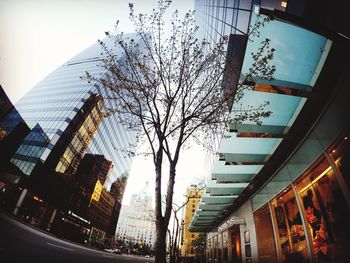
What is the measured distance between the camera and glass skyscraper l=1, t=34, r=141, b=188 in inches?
1708

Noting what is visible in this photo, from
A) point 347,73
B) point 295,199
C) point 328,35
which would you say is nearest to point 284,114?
point 347,73

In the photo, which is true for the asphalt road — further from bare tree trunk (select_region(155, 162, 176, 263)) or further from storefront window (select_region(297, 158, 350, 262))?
storefront window (select_region(297, 158, 350, 262))

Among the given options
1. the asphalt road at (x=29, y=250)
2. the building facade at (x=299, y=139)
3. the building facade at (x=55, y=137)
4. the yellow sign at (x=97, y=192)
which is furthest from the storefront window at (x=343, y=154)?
the yellow sign at (x=97, y=192)

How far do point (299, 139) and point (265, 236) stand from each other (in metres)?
7.00

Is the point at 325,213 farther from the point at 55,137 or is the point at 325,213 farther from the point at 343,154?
the point at 55,137

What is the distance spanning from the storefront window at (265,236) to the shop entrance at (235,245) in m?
4.57

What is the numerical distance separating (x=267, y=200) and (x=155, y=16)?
445 inches

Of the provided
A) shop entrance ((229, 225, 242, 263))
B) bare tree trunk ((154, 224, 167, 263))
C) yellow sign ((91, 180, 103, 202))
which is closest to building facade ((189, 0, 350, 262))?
bare tree trunk ((154, 224, 167, 263))

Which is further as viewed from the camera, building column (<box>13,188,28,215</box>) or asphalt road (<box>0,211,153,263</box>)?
building column (<box>13,188,28,215</box>)

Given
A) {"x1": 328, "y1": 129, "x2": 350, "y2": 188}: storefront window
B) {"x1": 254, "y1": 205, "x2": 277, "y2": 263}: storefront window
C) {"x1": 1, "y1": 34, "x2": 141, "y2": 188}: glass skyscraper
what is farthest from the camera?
{"x1": 1, "y1": 34, "x2": 141, "y2": 188}: glass skyscraper

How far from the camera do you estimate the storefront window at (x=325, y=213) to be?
5.74 meters

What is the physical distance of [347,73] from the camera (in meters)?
5.21

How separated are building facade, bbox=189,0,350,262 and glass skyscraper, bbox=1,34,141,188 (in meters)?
19.3

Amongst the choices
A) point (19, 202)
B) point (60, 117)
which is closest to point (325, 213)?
point (19, 202)
